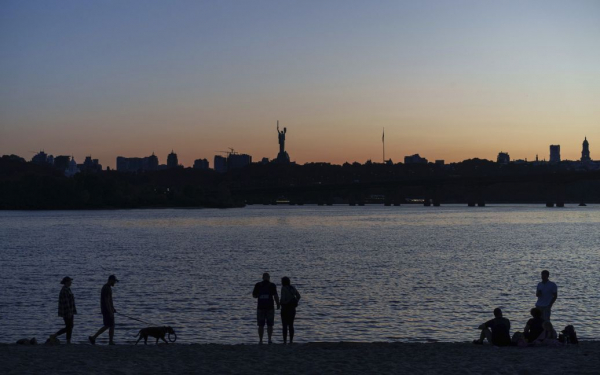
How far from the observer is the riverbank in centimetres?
1894

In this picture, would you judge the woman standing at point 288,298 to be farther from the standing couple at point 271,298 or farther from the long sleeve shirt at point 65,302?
the long sleeve shirt at point 65,302

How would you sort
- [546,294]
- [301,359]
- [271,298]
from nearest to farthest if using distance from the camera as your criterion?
[301,359] → [546,294] → [271,298]

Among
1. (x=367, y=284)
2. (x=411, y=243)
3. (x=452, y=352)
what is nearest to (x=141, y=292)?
(x=367, y=284)

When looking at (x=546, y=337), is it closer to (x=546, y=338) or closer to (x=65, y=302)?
(x=546, y=338)

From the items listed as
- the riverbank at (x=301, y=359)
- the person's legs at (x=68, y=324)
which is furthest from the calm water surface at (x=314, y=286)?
the riverbank at (x=301, y=359)

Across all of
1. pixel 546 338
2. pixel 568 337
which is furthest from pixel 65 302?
pixel 568 337

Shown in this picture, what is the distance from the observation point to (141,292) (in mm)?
44281

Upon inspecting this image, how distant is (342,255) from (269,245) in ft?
61.5

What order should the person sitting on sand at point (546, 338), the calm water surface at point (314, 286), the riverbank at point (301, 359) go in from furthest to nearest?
the calm water surface at point (314, 286), the person sitting on sand at point (546, 338), the riverbank at point (301, 359)

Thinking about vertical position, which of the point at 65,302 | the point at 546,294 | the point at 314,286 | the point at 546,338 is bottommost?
the point at 314,286

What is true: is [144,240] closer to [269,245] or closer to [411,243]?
[269,245]

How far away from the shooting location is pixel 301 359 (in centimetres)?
2061

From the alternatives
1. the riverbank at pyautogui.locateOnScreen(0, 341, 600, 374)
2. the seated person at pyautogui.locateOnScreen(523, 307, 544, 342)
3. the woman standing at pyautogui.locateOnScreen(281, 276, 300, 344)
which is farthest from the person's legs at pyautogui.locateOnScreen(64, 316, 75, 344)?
the seated person at pyautogui.locateOnScreen(523, 307, 544, 342)

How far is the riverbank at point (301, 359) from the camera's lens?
62.1 ft
